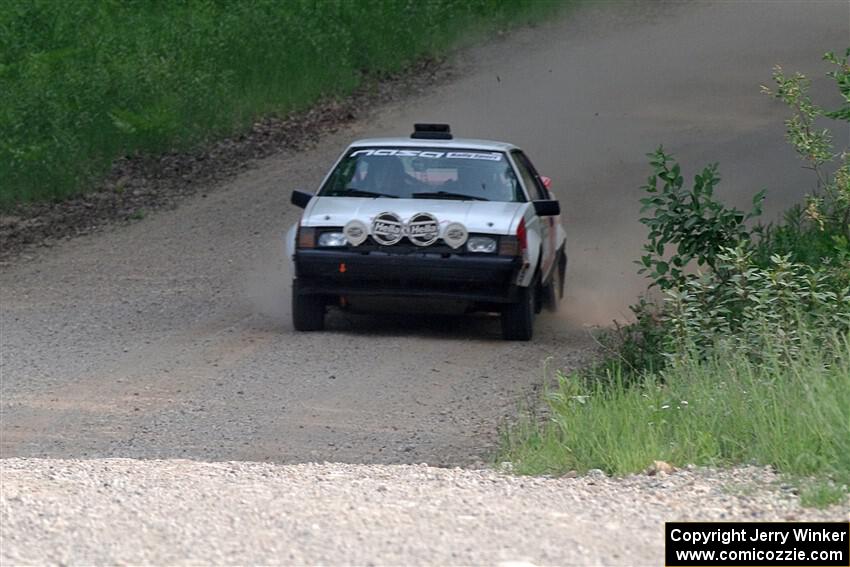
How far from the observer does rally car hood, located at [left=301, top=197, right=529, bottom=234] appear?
1067 cm

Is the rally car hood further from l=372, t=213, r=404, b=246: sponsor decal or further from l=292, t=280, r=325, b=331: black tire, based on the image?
l=292, t=280, r=325, b=331: black tire

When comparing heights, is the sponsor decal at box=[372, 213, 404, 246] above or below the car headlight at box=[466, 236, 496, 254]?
above

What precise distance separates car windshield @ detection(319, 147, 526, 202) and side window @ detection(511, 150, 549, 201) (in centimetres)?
28

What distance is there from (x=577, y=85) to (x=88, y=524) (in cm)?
1918

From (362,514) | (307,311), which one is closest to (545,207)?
(307,311)

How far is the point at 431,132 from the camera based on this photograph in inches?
489

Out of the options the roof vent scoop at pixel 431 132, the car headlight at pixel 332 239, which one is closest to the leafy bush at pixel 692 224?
the car headlight at pixel 332 239

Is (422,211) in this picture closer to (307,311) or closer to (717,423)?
(307,311)

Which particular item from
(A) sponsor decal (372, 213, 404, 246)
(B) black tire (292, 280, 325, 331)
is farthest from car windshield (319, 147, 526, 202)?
(B) black tire (292, 280, 325, 331)

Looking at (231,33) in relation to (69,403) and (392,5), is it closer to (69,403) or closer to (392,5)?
(392,5)

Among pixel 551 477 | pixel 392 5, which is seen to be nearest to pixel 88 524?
pixel 551 477

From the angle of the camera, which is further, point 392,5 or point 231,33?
point 392,5

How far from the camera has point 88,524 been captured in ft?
17.4

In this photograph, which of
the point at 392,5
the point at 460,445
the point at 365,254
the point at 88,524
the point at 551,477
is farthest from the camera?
the point at 392,5
